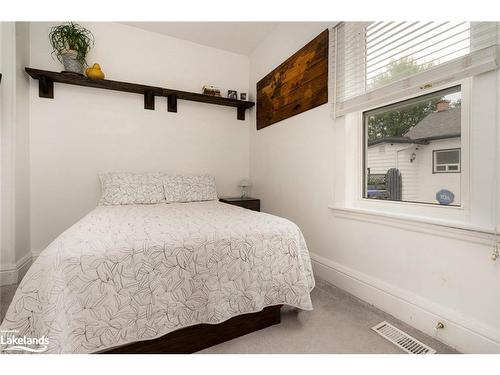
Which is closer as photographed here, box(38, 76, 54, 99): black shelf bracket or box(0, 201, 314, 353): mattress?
box(0, 201, 314, 353): mattress

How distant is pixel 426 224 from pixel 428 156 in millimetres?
456

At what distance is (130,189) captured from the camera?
2.49m

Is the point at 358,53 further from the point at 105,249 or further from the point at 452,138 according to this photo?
the point at 105,249

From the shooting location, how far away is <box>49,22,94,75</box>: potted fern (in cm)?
238

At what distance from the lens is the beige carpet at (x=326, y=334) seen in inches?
50.4

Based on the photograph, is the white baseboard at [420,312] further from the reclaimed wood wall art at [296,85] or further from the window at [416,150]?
the reclaimed wood wall art at [296,85]

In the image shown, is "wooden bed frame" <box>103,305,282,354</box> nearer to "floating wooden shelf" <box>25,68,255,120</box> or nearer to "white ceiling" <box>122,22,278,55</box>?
"floating wooden shelf" <box>25,68,255,120</box>

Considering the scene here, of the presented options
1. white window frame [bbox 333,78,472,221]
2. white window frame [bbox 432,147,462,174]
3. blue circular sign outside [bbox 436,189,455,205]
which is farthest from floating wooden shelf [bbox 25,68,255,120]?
blue circular sign outside [bbox 436,189,455,205]

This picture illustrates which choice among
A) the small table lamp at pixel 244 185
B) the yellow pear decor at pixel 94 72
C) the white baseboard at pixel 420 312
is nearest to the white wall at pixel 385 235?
the white baseboard at pixel 420 312

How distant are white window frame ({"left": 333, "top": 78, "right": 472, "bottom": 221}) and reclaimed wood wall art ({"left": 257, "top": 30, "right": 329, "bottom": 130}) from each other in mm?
434

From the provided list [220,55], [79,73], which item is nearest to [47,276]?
[79,73]

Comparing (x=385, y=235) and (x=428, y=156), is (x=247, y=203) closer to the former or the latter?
(x=385, y=235)

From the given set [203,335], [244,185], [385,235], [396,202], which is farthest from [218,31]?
[203,335]
